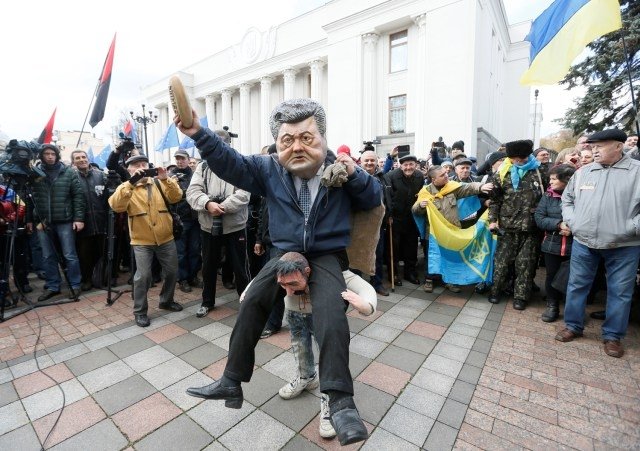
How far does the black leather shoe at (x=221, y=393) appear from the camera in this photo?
1916 millimetres

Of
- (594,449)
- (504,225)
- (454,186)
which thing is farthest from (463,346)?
(454,186)

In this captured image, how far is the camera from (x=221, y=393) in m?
1.92

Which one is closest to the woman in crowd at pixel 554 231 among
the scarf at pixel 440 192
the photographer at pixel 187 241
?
the scarf at pixel 440 192

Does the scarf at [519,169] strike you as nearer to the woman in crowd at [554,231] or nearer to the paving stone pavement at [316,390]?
the woman in crowd at [554,231]

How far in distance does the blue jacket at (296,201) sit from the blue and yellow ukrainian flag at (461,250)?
131 inches

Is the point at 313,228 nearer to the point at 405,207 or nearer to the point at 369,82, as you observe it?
the point at 405,207

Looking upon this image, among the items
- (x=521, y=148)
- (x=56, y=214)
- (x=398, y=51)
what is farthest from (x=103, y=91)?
(x=398, y=51)

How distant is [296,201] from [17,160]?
4590 mm

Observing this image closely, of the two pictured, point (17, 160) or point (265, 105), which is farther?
point (265, 105)

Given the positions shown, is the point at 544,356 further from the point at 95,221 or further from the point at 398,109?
the point at 398,109

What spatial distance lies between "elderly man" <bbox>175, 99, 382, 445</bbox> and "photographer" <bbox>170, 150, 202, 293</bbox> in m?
3.79

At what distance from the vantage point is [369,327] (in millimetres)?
3980

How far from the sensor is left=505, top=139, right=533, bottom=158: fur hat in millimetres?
4418

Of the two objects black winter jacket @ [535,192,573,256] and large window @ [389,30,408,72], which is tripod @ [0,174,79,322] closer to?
black winter jacket @ [535,192,573,256]
